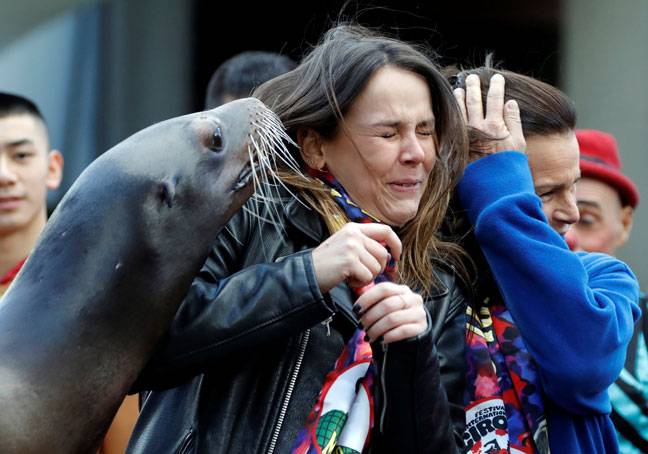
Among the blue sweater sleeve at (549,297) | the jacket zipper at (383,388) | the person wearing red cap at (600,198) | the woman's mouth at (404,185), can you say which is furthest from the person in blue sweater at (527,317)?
the person wearing red cap at (600,198)

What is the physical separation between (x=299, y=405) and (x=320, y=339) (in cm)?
15

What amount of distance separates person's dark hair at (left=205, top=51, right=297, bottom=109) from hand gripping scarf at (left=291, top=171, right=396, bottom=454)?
2.47 metres

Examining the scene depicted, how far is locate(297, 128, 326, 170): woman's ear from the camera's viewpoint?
2.99 m

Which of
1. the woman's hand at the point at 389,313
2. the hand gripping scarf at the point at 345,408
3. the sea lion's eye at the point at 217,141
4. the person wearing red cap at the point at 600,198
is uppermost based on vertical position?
the sea lion's eye at the point at 217,141

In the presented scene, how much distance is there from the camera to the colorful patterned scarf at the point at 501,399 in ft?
9.50

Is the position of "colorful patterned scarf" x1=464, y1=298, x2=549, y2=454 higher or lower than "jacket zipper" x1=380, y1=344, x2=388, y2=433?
lower

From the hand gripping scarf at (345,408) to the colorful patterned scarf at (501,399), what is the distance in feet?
0.98

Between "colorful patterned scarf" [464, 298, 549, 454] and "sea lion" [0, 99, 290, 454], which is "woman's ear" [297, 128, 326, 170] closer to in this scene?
"sea lion" [0, 99, 290, 454]

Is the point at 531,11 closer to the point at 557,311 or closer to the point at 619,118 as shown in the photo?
the point at 619,118

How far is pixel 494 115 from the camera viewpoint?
3094mm

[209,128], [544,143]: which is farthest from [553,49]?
[209,128]

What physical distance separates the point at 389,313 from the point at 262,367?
30cm

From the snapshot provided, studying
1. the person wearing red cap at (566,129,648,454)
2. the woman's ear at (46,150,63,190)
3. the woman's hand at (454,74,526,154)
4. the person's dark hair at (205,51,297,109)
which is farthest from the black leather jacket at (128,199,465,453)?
the woman's ear at (46,150,63,190)

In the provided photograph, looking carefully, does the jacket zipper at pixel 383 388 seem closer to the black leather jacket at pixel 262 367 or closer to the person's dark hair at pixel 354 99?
the black leather jacket at pixel 262 367
